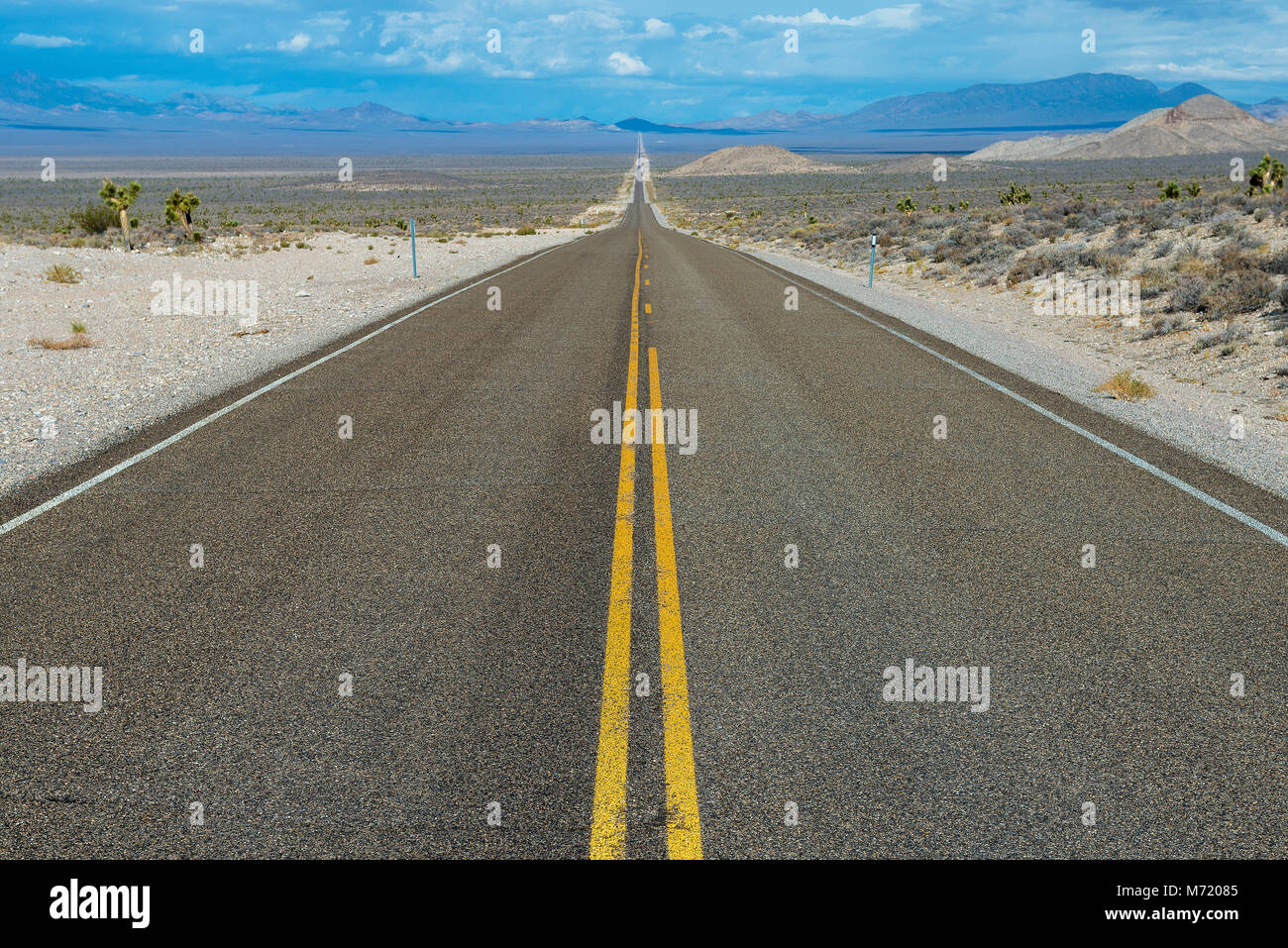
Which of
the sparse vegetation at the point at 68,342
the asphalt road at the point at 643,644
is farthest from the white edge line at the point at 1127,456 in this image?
the sparse vegetation at the point at 68,342

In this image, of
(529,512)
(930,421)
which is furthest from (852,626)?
(930,421)

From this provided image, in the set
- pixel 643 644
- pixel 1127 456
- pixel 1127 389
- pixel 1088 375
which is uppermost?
pixel 1088 375

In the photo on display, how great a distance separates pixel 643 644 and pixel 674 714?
0.69m

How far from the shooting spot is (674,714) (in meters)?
4.12

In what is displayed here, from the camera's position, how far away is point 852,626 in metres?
4.96

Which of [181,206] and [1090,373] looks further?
[181,206]

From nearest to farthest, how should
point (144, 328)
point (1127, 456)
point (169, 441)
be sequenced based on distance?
point (1127, 456) < point (169, 441) < point (144, 328)

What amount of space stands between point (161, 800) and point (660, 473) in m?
4.77

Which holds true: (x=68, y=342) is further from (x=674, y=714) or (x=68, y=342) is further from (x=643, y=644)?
(x=674, y=714)

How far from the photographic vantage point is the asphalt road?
348 cm

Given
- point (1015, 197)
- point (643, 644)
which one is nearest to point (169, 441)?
point (643, 644)

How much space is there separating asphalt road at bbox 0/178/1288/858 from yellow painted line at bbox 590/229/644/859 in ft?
0.05

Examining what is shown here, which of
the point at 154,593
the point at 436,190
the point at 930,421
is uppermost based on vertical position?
the point at 436,190
